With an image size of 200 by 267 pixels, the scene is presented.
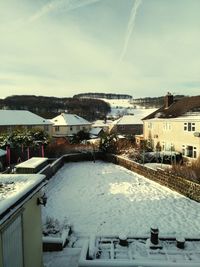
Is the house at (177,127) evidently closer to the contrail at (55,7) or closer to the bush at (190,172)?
the bush at (190,172)

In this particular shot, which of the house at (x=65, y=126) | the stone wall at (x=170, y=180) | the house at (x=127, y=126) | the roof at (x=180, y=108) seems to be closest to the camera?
the stone wall at (x=170, y=180)

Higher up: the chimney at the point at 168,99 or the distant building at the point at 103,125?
the chimney at the point at 168,99

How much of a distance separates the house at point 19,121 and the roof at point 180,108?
2512cm

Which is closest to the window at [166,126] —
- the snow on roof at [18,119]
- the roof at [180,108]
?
the roof at [180,108]

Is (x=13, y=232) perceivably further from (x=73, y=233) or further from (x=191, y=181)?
(x=191, y=181)

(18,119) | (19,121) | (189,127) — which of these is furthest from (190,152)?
(18,119)

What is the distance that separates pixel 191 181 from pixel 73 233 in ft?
26.4

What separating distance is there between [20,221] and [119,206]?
8965 millimetres

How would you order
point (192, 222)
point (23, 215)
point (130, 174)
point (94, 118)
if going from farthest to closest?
point (94, 118), point (130, 174), point (192, 222), point (23, 215)

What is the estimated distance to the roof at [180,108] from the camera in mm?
30750

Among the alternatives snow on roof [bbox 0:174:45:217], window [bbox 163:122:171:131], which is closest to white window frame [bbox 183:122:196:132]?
window [bbox 163:122:171:131]

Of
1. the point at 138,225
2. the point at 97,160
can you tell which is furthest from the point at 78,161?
the point at 138,225

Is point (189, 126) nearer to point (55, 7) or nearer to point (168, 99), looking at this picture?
point (168, 99)

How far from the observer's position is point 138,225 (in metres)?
12.4
